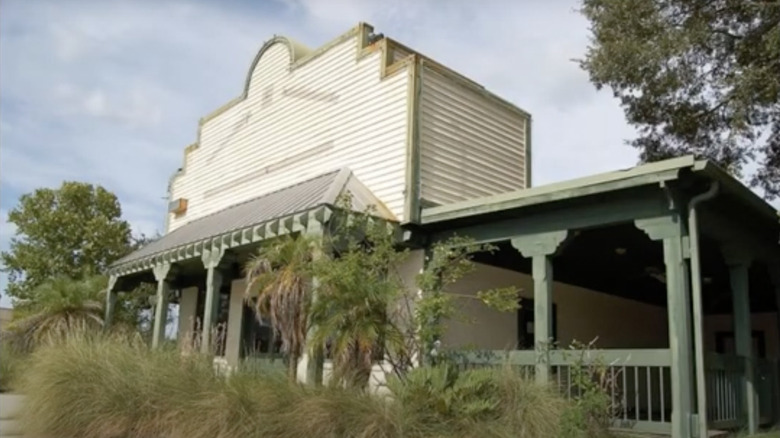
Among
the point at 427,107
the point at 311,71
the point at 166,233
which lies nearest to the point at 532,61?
the point at 427,107

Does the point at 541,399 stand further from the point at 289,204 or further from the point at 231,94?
the point at 231,94

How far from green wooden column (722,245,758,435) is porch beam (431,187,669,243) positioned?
195 cm

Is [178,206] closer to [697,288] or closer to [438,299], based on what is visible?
[438,299]

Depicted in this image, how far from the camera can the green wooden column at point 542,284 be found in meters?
9.07

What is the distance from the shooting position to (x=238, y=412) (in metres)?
7.46

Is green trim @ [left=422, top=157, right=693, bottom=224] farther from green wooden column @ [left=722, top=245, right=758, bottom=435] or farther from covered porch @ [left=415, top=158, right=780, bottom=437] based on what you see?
green wooden column @ [left=722, top=245, right=758, bottom=435]

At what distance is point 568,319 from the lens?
48.5ft

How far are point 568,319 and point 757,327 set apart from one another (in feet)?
20.8

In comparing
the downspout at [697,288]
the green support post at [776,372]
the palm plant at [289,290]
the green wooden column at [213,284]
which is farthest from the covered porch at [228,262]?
the green support post at [776,372]

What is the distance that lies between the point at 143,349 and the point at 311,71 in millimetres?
6721

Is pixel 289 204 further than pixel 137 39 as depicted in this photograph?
Yes

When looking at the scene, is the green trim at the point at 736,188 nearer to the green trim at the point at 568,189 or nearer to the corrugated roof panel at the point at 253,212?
the green trim at the point at 568,189

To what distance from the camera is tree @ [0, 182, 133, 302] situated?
22.2 metres

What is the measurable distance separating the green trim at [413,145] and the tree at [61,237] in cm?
1453
